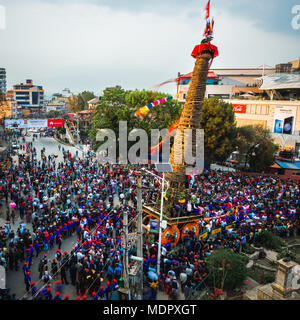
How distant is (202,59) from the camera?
1255 centimetres

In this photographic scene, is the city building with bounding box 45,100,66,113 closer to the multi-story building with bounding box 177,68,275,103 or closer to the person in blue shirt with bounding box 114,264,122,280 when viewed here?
the multi-story building with bounding box 177,68,275,103

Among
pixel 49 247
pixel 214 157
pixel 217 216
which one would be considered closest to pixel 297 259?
pixel 217 216

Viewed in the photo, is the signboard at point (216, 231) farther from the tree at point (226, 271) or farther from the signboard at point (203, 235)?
the tree at point (226, 271)

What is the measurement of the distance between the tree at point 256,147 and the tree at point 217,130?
7.47 feet

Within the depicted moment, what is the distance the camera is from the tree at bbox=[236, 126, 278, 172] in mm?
27469

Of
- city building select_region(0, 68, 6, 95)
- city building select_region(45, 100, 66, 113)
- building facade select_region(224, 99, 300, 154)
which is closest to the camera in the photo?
building facade select_region(224, 99, 300, 154)

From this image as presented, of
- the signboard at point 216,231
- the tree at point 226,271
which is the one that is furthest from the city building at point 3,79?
the tree at point 226,271

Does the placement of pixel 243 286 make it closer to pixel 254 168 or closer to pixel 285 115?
pixel 254 168

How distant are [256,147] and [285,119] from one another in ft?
33.0

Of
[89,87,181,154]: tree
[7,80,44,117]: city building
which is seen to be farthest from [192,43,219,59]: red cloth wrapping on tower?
[7,80,44,117]: city building

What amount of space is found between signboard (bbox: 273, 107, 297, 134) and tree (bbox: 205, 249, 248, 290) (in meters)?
29.3

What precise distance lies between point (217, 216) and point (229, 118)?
14.0 m

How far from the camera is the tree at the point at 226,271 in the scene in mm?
9867

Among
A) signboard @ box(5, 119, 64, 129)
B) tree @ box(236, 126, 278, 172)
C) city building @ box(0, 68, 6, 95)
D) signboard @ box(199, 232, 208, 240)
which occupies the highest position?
city building @ box(0, 68, 6, 95)
